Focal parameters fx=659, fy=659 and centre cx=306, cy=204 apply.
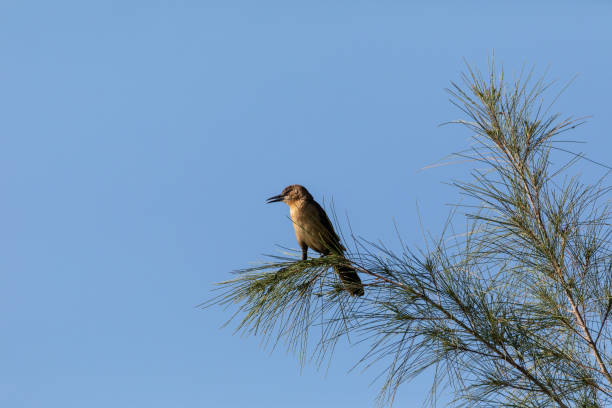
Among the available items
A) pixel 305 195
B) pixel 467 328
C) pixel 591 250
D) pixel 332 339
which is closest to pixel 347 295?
pixel 332 339

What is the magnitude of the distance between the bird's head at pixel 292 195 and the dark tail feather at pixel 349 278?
256cm

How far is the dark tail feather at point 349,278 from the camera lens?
3.86 metres

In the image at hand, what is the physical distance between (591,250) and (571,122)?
2.49ft

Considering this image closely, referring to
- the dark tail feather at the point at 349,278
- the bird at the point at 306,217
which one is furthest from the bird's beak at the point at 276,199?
the dark tail feather at the point at 349,278

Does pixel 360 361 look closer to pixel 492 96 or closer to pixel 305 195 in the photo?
pixel 492 96

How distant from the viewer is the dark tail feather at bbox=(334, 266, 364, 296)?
386 centimetres

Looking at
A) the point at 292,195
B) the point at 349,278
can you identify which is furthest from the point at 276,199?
the point at 349,278

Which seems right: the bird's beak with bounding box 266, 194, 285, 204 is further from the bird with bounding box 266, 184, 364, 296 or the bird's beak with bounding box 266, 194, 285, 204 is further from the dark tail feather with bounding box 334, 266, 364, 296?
the dark tail feather with bounding box 334, 266, 364, 296

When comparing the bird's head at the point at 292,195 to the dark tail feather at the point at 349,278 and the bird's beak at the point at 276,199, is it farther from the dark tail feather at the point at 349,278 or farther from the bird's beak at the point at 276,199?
the dark tail feather at the point at 349,278

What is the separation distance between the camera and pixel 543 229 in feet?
12.5

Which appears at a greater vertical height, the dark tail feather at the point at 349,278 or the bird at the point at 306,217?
the bird at the point at 306,217

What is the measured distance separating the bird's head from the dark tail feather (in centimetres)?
256

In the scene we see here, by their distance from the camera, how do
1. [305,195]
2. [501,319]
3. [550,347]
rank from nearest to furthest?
[501,319] → [550,347] → [305,195]

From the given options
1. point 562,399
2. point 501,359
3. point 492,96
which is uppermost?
point 492,96
